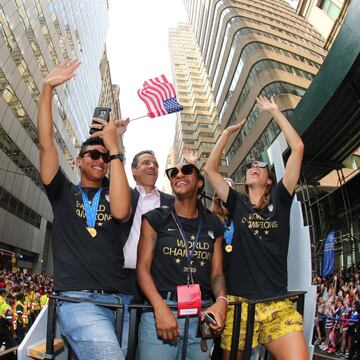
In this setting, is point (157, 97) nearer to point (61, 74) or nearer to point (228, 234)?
point (61, 74)

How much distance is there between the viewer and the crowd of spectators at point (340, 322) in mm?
10734

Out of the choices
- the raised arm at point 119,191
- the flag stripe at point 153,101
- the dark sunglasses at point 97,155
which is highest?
the flag stripe at point 153,101

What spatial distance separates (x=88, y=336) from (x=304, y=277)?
62.9 inches

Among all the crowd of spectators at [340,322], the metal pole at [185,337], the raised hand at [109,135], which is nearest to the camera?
the metal pole at [185,337]

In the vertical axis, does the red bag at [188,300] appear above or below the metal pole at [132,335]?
above

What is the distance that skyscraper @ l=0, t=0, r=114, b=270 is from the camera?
88.2 ft

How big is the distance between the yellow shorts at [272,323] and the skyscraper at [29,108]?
24026 millimetres

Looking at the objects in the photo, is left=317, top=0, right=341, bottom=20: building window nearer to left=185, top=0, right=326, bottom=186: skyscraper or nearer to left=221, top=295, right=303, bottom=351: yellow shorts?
left=185, top=0, right=326, bottom=186: skyscraper

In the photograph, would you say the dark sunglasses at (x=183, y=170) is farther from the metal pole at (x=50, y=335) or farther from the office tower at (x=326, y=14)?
the office tower at (x=326, y=14)

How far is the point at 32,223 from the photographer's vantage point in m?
36.3

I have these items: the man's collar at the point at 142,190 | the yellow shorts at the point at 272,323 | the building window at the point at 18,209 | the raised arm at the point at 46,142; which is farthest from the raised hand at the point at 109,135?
the building window at the point at 18,209

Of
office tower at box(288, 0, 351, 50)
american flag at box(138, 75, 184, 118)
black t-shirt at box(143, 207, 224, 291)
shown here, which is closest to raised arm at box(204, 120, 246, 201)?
black t-shirt at box(143, 207, 224, 291)

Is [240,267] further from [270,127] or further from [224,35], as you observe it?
[224,35]

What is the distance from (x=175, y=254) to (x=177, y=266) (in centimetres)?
8
